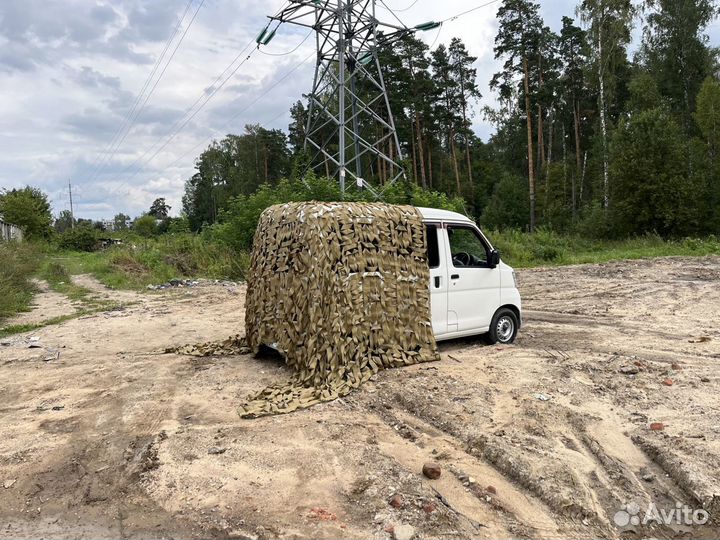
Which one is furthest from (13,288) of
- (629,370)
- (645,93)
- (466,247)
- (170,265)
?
(645,93)

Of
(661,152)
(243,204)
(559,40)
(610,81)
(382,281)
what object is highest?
(559,40)

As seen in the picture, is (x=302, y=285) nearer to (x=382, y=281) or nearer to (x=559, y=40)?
(x=382, y=281)

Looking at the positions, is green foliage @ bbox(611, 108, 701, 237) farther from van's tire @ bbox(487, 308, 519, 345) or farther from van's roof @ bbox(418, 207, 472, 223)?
van's roof @ bbox(418, 207, 472, 223)

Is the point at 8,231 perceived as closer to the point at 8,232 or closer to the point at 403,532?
the point at 8,232

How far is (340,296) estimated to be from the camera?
580 centimetres

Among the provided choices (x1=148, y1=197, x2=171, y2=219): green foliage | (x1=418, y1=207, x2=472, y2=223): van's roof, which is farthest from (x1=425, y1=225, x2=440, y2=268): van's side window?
(x1=148, y1=197, x2=171, y2=219): green foliage

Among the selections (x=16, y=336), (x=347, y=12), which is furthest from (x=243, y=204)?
(x=16, y=336)

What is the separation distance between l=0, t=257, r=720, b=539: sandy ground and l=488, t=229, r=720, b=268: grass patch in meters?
15.0

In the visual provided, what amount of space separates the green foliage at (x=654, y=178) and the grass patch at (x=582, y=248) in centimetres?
226

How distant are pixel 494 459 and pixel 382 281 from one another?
2.73 m

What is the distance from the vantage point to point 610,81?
101 ft

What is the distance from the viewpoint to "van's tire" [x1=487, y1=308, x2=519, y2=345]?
298 inches

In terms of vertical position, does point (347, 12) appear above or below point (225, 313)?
above

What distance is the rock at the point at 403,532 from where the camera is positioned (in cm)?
299
